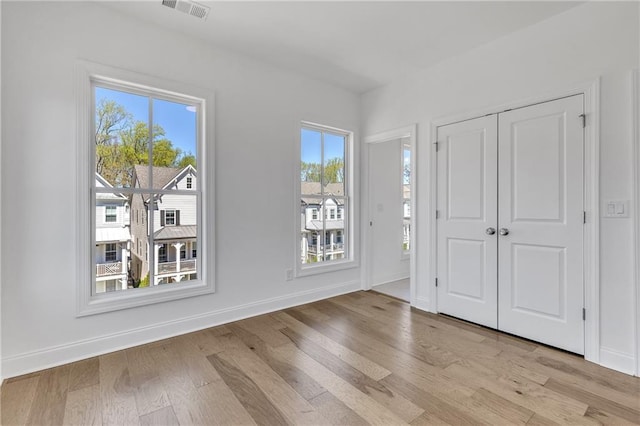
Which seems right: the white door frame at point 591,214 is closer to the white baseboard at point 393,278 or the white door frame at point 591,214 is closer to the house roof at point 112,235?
the white baseboard at point 393,278

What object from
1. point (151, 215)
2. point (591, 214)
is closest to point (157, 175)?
point (151, 215)

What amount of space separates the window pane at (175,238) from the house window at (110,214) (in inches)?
11.8

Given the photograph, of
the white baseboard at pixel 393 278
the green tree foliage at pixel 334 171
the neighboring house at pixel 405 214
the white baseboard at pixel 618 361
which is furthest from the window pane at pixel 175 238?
the white baseboard at pixel 618 361

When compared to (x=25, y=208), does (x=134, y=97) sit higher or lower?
higher

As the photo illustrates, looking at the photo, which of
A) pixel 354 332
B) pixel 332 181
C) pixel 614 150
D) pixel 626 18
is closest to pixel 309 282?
pixel 354 332

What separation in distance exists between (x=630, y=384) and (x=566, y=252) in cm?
93

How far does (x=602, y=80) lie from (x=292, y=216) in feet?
9.64

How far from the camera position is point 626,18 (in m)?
2.10

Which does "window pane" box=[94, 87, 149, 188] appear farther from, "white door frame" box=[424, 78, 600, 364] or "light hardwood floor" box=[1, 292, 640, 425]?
"white door frame" box=[424, 78, 600, 364]

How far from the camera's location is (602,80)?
220 cm

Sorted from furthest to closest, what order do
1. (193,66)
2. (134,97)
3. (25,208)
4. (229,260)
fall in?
(229,260), (193,66), (134,97), (25,208)

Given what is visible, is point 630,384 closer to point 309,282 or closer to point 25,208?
point 309,282

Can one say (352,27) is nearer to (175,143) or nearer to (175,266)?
(175,143)

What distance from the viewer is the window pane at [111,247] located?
7.89ft
